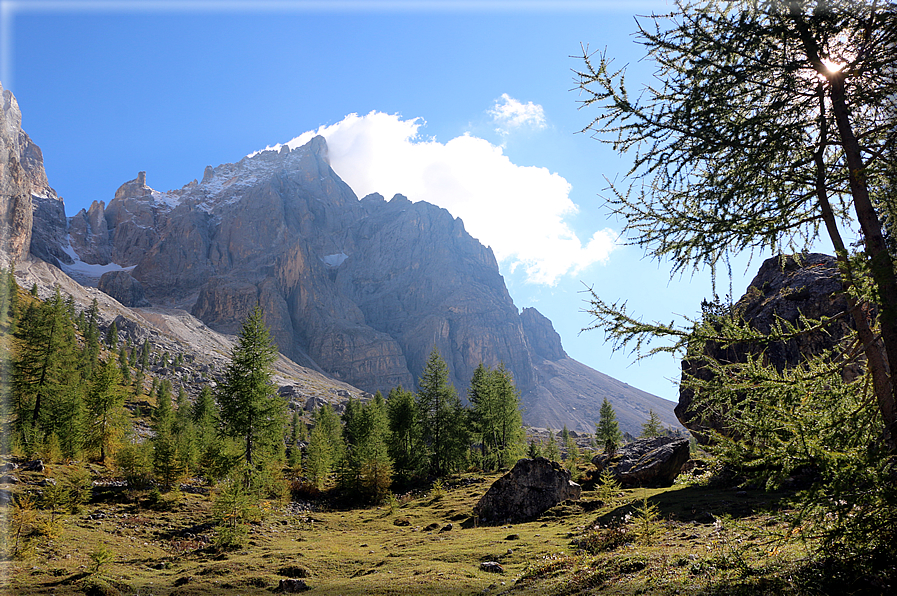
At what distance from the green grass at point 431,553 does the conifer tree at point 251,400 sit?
477 cm

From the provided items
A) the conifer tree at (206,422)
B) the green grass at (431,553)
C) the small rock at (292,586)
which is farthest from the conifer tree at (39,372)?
the small rock at (292,586)

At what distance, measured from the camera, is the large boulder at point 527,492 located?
25.5 meters

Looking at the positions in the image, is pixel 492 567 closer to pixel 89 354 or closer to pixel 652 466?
pixel 652 466

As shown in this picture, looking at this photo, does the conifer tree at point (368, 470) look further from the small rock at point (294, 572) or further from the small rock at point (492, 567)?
the small rock at point (492, 567)

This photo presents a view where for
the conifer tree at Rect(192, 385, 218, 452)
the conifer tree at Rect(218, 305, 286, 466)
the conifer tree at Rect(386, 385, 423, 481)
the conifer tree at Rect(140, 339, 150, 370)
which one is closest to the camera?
the conifer tree at Rect(218, 305, 286, 466)

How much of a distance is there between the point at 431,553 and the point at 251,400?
50.0ft

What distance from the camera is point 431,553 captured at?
17.4 m

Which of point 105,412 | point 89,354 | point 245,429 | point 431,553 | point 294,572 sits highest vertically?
point 89,354

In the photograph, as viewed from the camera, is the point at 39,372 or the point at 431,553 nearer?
the point at 431,553

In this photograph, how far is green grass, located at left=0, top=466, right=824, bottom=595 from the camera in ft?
27.9

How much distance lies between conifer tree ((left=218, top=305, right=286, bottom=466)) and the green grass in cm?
477

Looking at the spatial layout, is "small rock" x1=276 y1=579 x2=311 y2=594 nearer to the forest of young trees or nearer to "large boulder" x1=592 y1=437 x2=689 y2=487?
the forest of young trees

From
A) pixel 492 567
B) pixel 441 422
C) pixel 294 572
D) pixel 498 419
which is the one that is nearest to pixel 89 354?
pixel 441 422

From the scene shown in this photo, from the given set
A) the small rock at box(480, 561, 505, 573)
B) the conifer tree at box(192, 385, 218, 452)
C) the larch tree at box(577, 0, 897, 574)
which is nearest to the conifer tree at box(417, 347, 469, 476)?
the conifer tree at box(192, 385, 218, 452)
